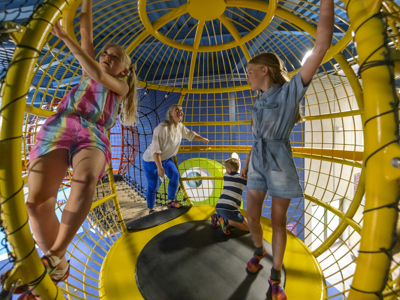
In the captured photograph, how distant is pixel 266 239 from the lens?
1.45 m

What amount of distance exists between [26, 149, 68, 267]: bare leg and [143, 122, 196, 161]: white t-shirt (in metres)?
1.18

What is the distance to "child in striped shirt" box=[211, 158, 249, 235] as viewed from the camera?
1.48 metres

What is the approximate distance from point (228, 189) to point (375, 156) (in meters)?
1.23

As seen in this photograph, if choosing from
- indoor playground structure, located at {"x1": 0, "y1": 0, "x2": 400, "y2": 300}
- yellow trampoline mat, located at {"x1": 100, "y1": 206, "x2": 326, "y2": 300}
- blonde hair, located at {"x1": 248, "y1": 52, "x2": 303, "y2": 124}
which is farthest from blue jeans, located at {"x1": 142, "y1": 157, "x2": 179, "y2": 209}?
blonde hair, located at {"x1": 248, "y1": 52, "x2": 303, "y2": 124}

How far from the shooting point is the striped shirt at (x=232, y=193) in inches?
59.3

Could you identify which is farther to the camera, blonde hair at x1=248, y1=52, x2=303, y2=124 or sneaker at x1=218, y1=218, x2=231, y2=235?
sneaker at x1=218, y1=218, x2=231, y2=235

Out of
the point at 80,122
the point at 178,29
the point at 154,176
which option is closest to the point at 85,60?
the point at 80,122

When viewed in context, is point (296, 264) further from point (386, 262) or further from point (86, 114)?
point (86, 114)

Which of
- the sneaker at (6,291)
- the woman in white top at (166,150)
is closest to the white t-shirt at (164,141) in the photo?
the woman in white top at (166,150)

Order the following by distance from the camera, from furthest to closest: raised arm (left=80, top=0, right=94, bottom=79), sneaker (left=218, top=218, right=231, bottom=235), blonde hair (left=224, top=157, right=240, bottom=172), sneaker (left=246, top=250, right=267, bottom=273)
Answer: blonde hair (left=224, top=157, right=240, bottom=172), sneaker (left=218, top=218, right=231, bottom=235), sneaker (left=246, top=250, right=267, bottom=273), raised arm (left=80, top=0, right=94, bottom=79)

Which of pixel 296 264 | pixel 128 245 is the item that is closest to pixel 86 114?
pixel 128 245

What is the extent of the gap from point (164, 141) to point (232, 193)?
817 mm

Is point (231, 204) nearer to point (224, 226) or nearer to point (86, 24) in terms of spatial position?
point (224, 226)

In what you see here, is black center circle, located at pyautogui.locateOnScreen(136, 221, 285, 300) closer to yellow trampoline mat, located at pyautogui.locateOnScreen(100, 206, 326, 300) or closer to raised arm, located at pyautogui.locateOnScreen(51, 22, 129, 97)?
yellow trampoline mat, located at pyautogui.locateOnScreen(100, 206, 326, 300)
